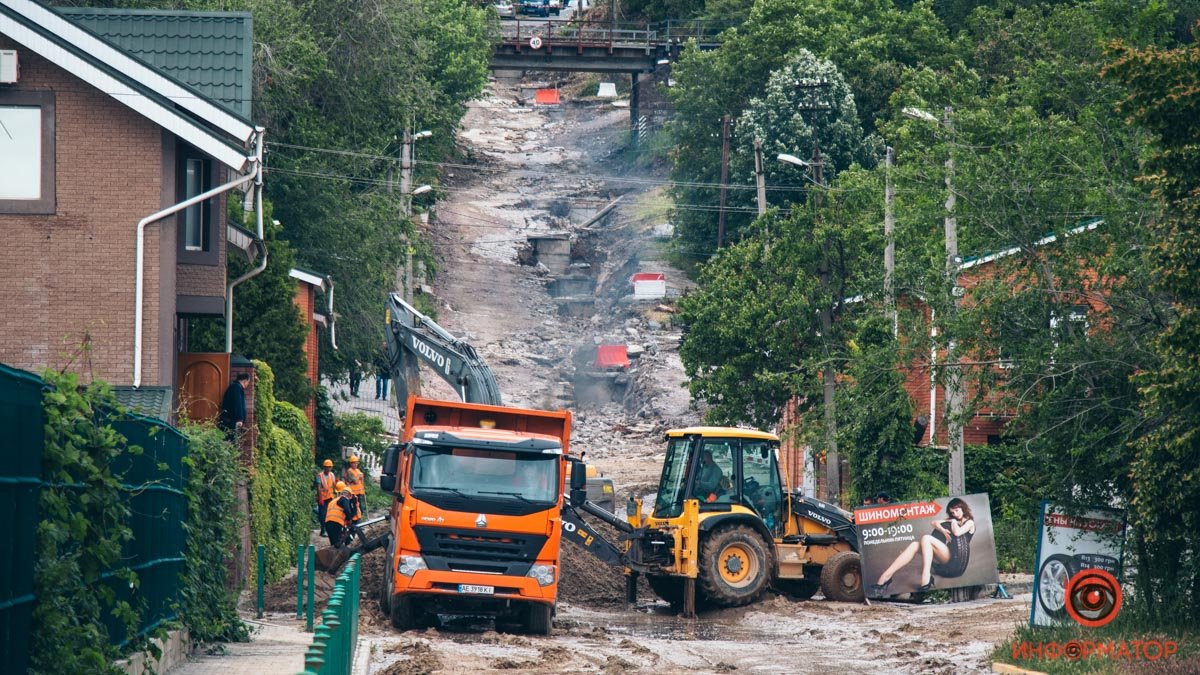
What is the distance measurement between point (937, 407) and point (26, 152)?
23268 mm

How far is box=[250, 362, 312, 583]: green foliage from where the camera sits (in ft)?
78.4

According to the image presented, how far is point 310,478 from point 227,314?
8811 mm

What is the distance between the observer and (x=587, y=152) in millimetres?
91062

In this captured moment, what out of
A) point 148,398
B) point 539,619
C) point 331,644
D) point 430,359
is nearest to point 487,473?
point 539,619

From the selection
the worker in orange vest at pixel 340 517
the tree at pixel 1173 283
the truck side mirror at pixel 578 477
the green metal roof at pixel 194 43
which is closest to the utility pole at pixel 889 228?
the worker in orange vest at pixel 340 517

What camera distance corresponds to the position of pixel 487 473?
20375 millimetres

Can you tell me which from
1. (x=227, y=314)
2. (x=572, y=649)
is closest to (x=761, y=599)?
(x=572, y=649)

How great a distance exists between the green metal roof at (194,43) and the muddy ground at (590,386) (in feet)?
25.8

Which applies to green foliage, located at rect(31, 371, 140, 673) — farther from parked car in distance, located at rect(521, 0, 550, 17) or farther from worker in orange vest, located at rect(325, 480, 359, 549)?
parked car in distance, located at rect(521, 0, 550, 17)

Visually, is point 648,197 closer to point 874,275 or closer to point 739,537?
point 874,275

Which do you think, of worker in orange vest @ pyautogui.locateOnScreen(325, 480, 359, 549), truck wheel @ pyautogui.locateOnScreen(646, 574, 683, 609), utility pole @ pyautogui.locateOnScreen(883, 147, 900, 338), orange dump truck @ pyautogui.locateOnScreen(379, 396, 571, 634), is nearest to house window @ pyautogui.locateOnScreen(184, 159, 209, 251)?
worker in orange vest @ pyautogui.locateOnScreen(325, 480, 359, 549)

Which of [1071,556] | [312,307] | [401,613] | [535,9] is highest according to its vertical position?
[535,9]

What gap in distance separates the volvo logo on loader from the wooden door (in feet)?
22.6

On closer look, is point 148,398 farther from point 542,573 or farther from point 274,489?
point 542,573
